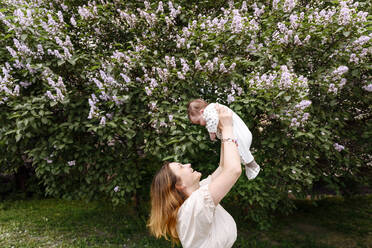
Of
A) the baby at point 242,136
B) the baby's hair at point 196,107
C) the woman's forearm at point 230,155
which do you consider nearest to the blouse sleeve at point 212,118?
the baby at point 242,136

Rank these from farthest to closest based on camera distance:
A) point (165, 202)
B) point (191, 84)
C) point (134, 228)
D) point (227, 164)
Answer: point (134, 228) → point (191, 84) → point (165, 202) → point (227, 164)

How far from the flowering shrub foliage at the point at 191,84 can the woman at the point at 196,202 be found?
133cm

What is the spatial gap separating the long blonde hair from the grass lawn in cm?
318

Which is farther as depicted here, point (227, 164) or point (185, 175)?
point (185, 175)

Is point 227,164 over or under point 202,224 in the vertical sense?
over

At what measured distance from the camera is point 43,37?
3340 mm

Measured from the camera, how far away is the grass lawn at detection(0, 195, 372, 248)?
4609mm

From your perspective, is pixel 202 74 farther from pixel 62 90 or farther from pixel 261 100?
pixel 62 90

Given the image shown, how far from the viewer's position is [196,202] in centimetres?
138

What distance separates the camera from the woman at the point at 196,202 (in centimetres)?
131

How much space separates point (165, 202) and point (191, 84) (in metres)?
1.95

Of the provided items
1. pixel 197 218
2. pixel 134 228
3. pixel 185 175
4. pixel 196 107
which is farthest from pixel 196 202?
pixel 134 228

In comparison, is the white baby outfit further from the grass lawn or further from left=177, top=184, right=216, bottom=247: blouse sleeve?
the grass lawn

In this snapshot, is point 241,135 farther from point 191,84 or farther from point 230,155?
point 191,84
